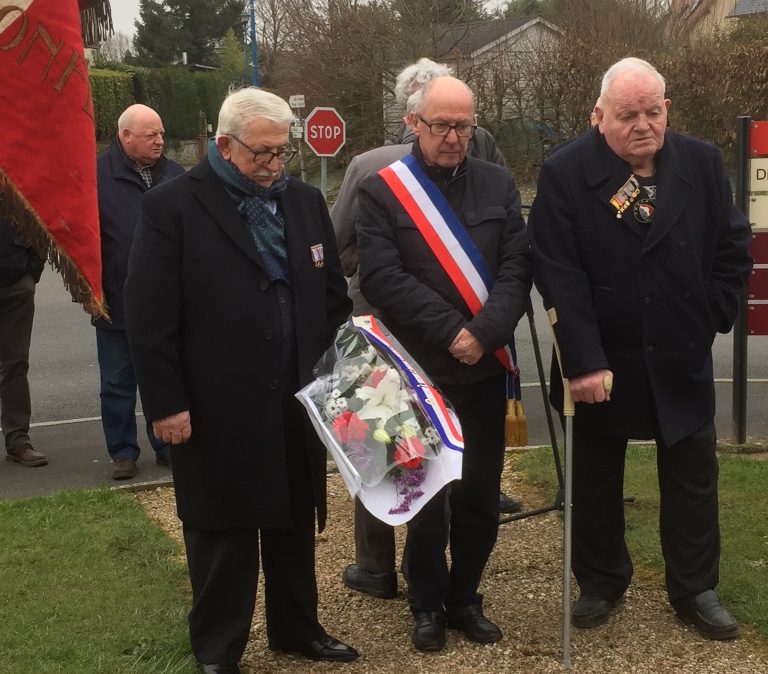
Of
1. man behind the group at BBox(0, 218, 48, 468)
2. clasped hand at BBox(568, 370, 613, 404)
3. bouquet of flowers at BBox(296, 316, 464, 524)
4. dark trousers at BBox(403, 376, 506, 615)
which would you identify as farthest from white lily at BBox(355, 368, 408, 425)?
man behind the group at BBox(0, 218, 48, 468)

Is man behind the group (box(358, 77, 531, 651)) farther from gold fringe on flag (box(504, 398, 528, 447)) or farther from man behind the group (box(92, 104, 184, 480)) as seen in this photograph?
man behind the group (box(92, 104, 184, 480))

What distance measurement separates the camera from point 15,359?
7.62 m

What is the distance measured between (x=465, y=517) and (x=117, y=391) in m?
3.36

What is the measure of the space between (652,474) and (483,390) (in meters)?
2.43

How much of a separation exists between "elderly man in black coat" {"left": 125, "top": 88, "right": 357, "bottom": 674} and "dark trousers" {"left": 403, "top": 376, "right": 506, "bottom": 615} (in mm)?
460

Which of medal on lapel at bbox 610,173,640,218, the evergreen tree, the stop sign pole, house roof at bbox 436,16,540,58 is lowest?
medal on lapel at bbox 610,173,640,218

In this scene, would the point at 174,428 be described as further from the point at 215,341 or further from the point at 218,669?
the point at 218,669

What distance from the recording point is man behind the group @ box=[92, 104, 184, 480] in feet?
22.7

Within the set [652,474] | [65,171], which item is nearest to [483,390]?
[65,171]

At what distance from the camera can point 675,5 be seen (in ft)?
111

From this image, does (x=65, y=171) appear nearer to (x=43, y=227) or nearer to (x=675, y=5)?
(x=43, y=227)

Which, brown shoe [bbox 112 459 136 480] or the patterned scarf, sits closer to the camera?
the patterned scarf

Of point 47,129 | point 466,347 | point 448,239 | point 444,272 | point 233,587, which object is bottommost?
point 233,587

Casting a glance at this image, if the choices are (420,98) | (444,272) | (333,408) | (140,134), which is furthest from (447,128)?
(140,134)
